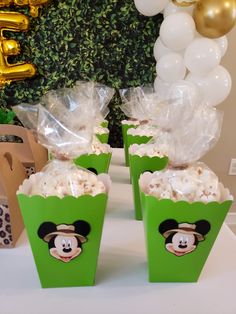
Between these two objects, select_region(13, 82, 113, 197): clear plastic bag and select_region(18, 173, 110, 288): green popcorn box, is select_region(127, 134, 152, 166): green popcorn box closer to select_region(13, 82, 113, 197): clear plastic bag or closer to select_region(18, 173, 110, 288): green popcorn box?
select_region(13, 82, 113, 197): clear plastic bag

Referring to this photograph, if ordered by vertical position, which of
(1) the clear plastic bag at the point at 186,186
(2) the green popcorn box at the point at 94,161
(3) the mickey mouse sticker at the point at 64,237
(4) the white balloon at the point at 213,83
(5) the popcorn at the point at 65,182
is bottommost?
(4) the white balloon at the point at 213,83

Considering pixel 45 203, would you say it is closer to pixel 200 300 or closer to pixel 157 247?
pixel 157 247

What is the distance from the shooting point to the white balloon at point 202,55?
187 cm

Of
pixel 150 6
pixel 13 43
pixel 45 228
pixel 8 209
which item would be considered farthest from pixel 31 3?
pixel 45 228

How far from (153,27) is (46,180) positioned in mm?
1657

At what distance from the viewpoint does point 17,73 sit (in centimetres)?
213

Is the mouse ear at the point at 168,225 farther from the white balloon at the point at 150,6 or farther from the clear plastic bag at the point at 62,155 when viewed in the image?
the white balloon at the point at 150,6

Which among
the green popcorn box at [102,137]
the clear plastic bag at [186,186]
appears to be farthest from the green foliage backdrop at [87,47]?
the clear plastic bag at [186,186]

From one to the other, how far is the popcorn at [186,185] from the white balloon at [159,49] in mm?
1374

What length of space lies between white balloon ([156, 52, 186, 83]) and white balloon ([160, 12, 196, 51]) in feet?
0.22

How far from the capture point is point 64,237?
693 millimetres

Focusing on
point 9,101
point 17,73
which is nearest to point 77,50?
Result: point 17,73

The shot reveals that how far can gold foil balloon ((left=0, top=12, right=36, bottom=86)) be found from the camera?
6.65 ft

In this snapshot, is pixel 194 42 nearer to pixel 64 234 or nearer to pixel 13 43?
pixel 13 43
